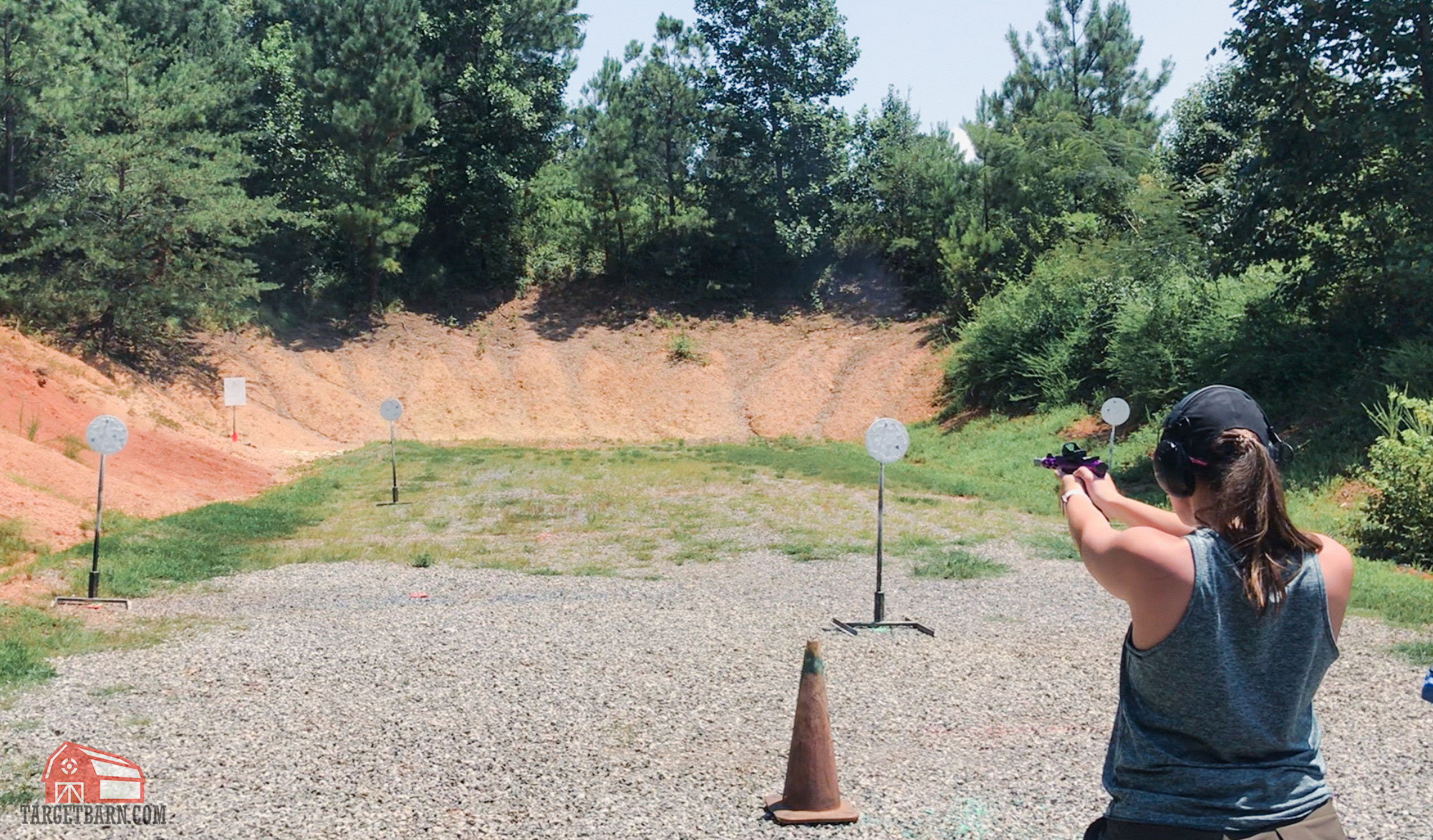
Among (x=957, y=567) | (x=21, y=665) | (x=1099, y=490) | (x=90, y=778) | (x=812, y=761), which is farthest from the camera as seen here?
(x=957, y=567)

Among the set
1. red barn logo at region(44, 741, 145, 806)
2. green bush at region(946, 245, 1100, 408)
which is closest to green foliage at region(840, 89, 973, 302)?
green bush at region(946, 245, 1100, 408)

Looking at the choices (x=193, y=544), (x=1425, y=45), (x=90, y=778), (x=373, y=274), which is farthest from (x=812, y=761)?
(x=373, y=274)

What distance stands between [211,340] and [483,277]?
11983 mm

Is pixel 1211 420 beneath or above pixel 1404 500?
above

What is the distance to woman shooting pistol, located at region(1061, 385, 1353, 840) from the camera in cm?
257

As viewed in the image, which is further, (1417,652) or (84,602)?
(84,602)

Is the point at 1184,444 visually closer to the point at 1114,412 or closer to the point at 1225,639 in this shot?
the point at 1225,639

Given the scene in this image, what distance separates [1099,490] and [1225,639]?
57 centimetres

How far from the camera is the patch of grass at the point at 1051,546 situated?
1500cm

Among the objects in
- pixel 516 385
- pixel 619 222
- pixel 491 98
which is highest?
pixel 491 98

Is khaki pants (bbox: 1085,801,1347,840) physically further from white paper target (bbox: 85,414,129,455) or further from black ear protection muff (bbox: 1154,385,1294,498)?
white paper target (bbox: 85,414,129,455)

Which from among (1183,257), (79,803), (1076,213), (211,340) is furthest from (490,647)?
(1076,213)

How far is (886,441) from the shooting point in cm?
1115

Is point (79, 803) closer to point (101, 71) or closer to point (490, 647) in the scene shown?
point (490, 647)
